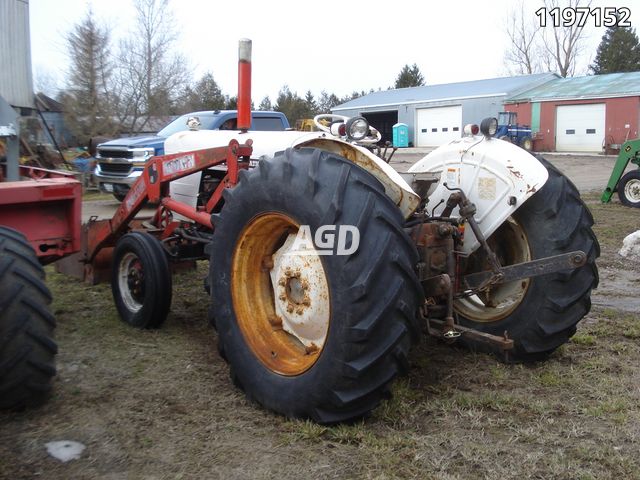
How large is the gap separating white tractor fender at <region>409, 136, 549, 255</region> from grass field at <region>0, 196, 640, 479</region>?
2.92 feet

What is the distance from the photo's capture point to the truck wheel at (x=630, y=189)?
12.7 m

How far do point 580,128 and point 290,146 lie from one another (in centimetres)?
3306

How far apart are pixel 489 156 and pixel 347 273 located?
1502mm

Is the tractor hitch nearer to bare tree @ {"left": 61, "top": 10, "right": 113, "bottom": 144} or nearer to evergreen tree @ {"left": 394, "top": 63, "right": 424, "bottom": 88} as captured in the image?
bare tree @ {"left": 61, "top": 10, "right": 113, "bottom": 144}

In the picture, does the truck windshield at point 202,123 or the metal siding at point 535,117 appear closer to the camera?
the truck windshield at point 202,123

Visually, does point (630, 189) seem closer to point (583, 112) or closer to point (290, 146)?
point (290, 146)

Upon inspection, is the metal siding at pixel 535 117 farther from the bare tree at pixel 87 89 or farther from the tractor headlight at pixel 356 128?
the tractor headlight at pixel 356 128

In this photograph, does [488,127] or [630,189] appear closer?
[488,127]

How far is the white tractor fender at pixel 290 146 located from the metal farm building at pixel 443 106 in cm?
3169

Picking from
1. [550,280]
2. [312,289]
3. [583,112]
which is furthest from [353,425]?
[583,112]

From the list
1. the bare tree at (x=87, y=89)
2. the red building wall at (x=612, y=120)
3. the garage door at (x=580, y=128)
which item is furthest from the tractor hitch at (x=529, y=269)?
the garage door at (x=580, y=128)

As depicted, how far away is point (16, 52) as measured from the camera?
862 centimetres

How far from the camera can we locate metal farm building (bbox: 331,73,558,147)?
3794 centimetres

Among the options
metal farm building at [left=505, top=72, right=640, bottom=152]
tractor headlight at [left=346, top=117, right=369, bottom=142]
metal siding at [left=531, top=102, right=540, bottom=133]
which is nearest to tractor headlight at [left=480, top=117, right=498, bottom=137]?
tractor headlight at [left=346, top=117, right=369, bottom=142]
